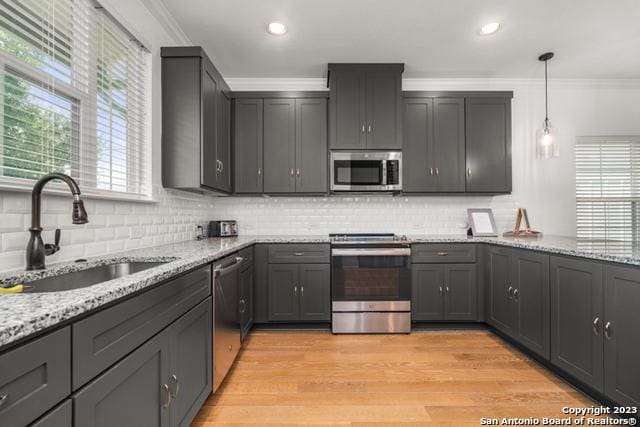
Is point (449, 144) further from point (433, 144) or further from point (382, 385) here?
point (382, 385)

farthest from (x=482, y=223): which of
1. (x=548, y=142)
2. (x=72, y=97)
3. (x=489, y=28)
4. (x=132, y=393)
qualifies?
(x=72, y=97)

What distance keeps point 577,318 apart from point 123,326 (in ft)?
8.00

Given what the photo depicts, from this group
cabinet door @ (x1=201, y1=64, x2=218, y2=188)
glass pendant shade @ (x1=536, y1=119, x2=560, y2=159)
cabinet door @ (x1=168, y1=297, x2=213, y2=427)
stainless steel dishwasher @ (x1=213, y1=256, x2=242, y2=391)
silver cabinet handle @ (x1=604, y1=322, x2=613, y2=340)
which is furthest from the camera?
glass pendant shade @ (x1=536, y1=119, x2=560, y2=159)

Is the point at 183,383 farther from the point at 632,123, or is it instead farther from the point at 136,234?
the point at 632,123

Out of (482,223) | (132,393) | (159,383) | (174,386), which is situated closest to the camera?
(132,393)

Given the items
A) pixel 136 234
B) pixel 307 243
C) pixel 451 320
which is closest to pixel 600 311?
pixel 451 320

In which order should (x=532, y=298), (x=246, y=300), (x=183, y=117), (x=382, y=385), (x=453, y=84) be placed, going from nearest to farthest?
(x=382, y=385)
(x=532, y=298)
(x=183, y=117)
(x=246, y=300)
(x=453, y=84)

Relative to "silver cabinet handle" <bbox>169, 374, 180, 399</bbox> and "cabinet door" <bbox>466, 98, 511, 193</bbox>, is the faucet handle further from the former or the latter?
"cabinet door" <bbox>466, 98, 511, 193</bbox>

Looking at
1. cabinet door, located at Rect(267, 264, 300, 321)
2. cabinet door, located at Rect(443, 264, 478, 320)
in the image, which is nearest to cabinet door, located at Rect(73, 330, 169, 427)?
cabinet door, located at Rect(267, 264, 300, 321)

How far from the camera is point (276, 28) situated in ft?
8.60

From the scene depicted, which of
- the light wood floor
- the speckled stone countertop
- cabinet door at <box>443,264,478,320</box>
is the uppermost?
the speckled stone countertop

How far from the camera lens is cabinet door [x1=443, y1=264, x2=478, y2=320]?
3.03 meters

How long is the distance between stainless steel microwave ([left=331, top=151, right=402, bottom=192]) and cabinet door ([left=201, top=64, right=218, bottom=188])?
1199mm

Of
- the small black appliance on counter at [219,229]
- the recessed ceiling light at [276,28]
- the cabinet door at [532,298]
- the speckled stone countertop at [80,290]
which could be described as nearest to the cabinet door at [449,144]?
the cabinet door at [532,298]
